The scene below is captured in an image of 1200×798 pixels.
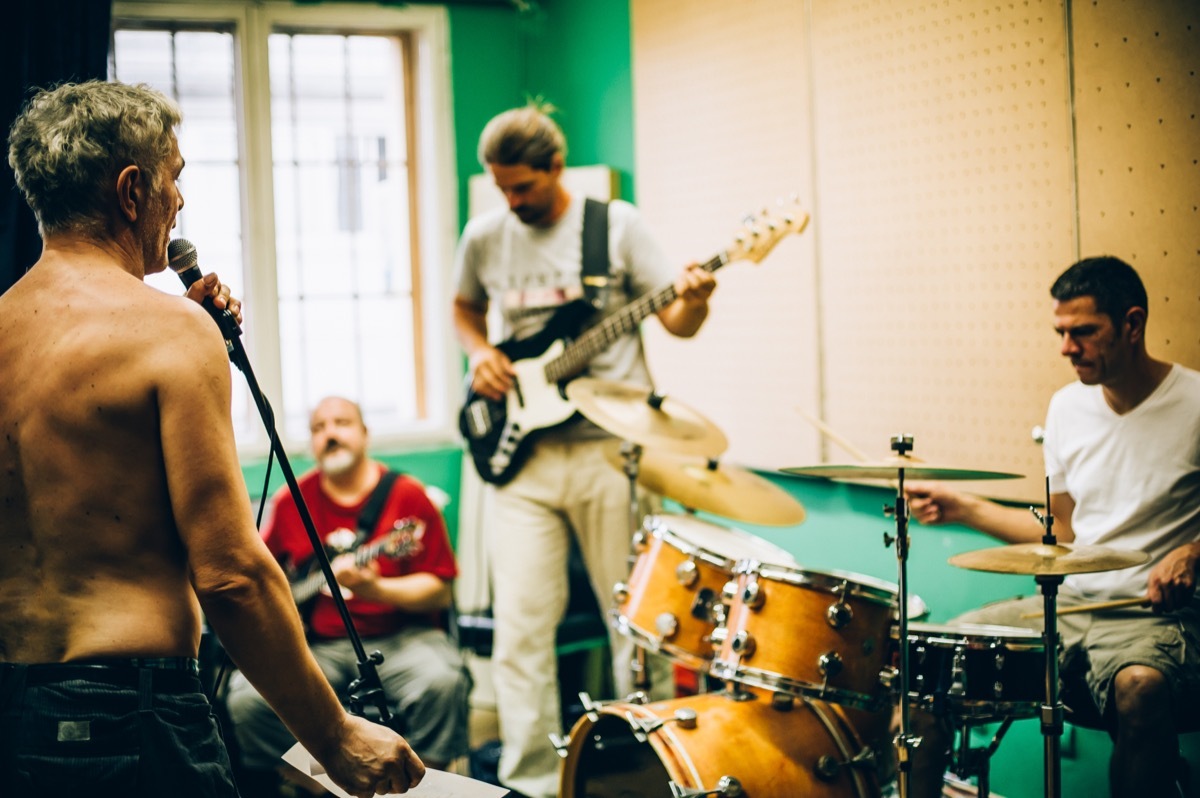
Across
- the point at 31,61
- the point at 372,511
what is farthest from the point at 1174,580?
the point at 31,61

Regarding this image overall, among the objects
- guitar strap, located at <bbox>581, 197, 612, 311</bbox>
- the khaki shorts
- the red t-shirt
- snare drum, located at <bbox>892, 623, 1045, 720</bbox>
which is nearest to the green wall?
the khaki shorts

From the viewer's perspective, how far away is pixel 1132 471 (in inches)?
101

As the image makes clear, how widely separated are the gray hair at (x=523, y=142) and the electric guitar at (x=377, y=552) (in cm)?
116

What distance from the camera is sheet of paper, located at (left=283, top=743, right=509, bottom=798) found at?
4.93 ft

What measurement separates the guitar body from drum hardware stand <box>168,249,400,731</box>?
1773 mm

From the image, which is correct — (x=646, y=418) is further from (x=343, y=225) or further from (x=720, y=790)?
(x=343, y=225)

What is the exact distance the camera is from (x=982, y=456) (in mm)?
3029

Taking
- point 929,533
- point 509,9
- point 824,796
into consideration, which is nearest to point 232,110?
point 509,9

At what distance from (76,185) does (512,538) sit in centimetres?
225

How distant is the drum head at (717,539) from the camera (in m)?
2.84

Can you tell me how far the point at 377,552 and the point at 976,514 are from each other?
1781 millimetres

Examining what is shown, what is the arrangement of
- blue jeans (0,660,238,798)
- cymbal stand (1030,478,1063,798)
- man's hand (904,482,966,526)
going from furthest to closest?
man's hand (904,482,966,526) < cymbal stand (1030,478,1063,798) < blue jeans (0,660,238,798)

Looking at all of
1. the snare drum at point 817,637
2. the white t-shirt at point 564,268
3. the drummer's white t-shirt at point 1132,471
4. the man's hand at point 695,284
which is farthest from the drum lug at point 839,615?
the white t-shirt at point 564,268

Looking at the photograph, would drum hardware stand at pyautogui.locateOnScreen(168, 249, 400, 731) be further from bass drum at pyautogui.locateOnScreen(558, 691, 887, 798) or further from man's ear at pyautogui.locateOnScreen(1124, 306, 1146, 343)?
man's ear at pyautogui.locateOnScreen(1124, 306, 1146, 343)
